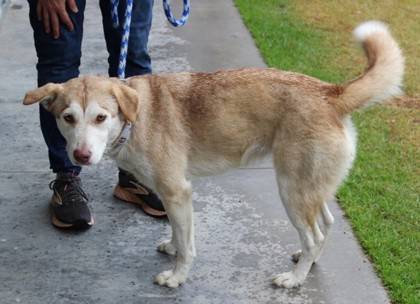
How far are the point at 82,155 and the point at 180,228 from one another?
2.25 feet

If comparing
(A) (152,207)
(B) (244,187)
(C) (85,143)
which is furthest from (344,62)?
(C) (85,143)

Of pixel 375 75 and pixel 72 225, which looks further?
pixel 72 225

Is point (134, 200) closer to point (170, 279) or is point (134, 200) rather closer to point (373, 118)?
point (170, 279)

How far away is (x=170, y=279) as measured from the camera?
3.77 meters

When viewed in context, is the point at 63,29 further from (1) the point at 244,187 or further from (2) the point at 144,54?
(1) the point at 244,187

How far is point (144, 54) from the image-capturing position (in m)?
4.42

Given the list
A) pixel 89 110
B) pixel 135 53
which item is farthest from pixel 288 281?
pixel 135 53

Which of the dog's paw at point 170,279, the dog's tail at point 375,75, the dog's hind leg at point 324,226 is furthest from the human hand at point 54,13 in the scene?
the dog's hind leg at point 324,226

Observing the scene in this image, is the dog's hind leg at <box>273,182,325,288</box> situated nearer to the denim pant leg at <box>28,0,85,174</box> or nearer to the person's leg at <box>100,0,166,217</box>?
the person's leg at <box>100,0,166,217</box>

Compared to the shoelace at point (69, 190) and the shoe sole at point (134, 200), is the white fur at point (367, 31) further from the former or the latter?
the shoelace at point (69, 190)

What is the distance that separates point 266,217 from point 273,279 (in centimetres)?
64

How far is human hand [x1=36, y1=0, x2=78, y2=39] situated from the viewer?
396cm

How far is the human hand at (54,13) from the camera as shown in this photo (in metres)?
3.96

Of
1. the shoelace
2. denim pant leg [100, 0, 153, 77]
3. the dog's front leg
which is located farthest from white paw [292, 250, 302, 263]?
denim pant leg [100, 0, 153, 77]
